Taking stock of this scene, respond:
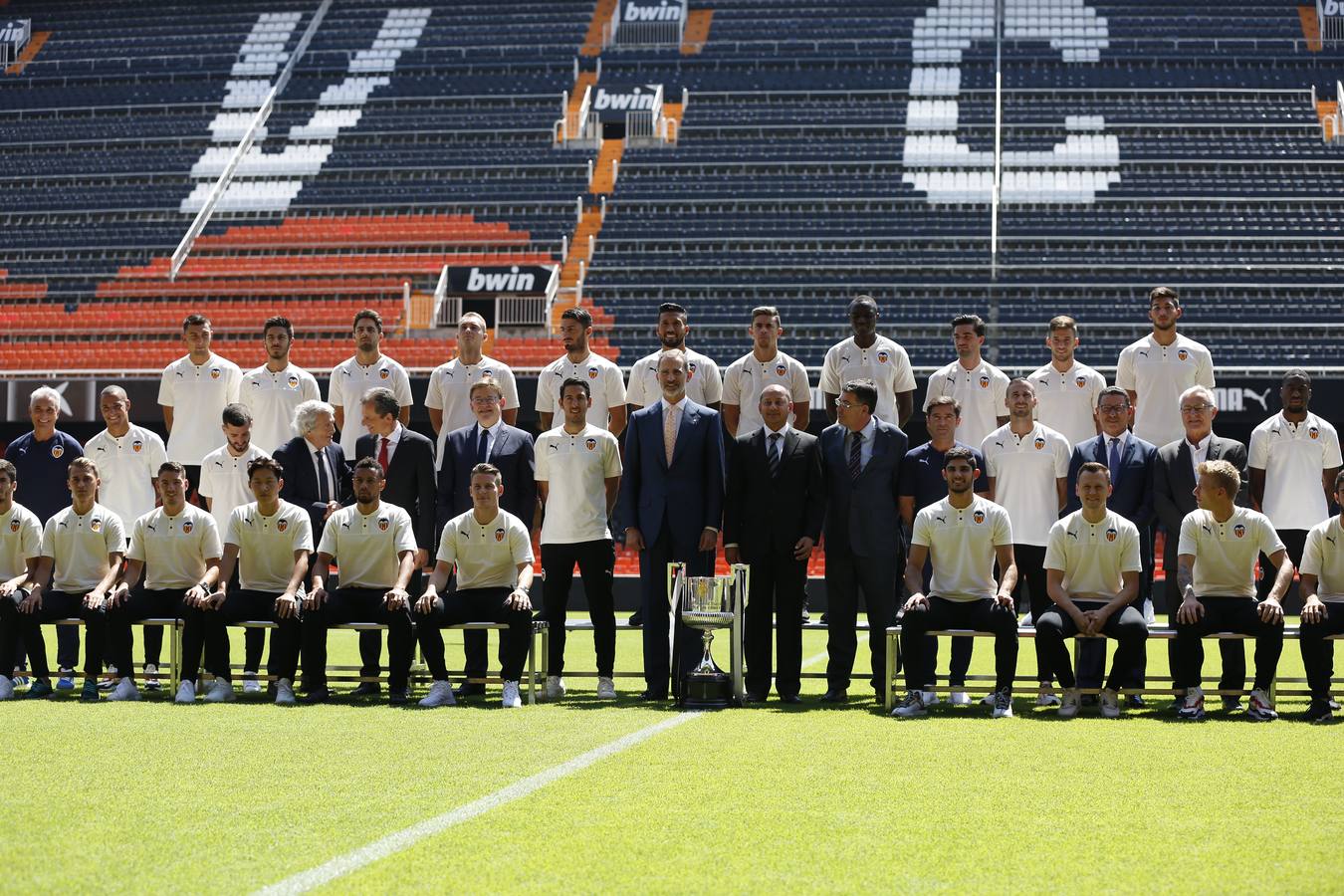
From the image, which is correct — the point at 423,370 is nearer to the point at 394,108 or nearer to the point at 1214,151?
the point at 394,108

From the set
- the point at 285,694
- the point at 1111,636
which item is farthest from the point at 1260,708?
the point at 285,694

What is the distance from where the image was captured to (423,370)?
25.5 m

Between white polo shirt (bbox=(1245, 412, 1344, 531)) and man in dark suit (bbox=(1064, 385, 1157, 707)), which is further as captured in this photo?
white polo shirt (bbox=(1245, 412, 1344, 531))

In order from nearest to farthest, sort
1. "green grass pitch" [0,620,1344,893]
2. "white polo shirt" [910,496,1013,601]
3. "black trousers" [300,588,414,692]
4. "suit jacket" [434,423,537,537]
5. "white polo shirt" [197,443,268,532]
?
"green grass pitch" [0,620,1344,893] → "white polo shirt" [910,496,1013,601] → "black trousers" [300,588,414,692] → "suit jacket" [434,423,537,537] → "white polo shirt" [197,443,268,532]

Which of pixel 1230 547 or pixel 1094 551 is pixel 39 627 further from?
pixel 1230 547

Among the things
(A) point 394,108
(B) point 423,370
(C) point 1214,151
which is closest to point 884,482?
(B) point 423,370

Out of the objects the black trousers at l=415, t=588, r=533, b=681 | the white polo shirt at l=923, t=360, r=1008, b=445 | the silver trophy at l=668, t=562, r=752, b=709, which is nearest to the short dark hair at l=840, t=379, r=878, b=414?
the silver trophy at l=668, t=562, r=752, b=709

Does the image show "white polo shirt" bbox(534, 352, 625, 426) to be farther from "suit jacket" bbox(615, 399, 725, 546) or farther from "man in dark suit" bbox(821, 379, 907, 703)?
"man in dark suit" bbox(821, 379, 907, 703)

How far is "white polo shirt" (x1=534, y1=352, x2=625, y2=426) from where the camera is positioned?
33.3 feet

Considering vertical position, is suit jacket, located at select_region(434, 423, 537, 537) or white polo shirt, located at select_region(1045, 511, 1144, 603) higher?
suit jacket, located at select_region(434, 423, 537, 537)

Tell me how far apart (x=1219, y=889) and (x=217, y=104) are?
3488 cm

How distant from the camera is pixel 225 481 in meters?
9.80

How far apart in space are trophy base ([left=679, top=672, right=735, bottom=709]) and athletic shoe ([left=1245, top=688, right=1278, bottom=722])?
112 inches

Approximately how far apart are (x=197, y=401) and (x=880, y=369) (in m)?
4.86
